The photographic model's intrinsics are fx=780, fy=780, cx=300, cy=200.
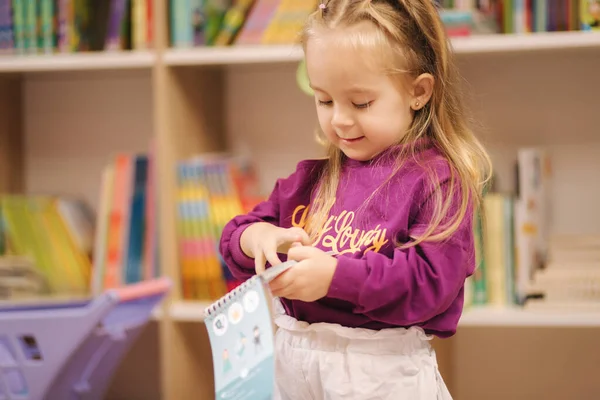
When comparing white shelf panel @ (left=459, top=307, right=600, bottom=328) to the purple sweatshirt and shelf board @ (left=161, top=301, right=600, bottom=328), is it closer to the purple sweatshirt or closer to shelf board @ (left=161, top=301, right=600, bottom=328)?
shelf board @ (left=161, top=301, right=600, bottom=328)

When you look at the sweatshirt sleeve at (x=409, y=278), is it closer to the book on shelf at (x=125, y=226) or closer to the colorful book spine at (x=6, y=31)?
the book on shelf at (x=125, y=226)

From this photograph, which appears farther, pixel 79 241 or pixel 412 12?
pixel 79 241

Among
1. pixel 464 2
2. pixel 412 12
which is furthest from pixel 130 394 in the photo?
pixel 412 12

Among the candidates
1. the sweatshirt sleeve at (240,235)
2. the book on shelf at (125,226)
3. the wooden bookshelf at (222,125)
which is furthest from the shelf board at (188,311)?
the sweatshirt sleeve at (240,235)

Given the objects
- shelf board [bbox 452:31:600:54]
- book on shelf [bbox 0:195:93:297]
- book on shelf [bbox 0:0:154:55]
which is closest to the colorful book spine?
book on shelf [bbox 0:0:154:55]

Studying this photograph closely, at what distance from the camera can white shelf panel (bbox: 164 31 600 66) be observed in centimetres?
148

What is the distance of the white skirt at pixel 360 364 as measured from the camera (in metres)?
0.91

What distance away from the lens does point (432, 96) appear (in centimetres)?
97

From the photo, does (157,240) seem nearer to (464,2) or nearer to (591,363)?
(464,2)

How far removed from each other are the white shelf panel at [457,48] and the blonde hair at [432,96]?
21.3 inches

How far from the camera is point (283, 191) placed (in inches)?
41.1

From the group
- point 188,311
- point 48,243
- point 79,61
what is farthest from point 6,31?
point 188,311

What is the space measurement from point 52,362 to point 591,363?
1.17 m

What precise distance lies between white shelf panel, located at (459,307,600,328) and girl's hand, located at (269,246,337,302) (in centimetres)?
77
